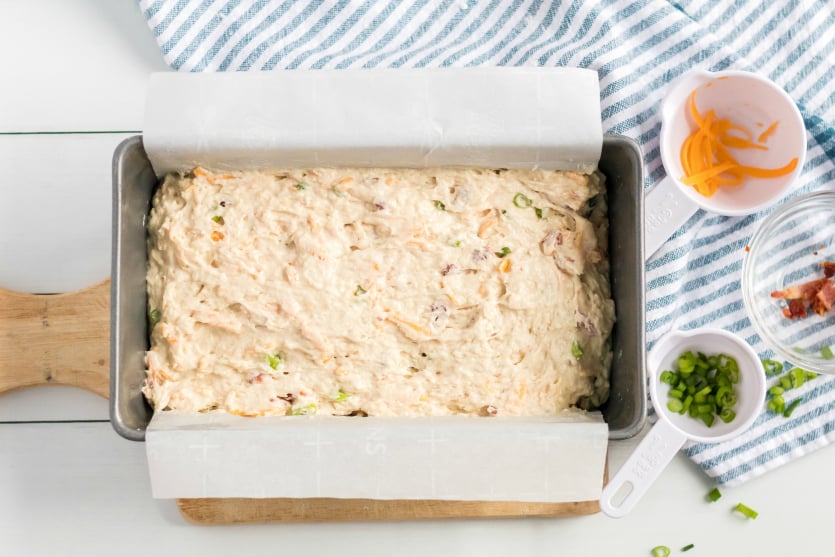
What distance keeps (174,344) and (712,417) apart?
1.38 m

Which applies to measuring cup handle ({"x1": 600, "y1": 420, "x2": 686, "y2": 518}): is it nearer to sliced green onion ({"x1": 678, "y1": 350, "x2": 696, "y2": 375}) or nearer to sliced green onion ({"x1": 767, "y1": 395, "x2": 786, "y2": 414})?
sliced green onion ({"x1": 678, "y1": 350, "x2": 696, "y2": 375})

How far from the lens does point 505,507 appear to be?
216 cm

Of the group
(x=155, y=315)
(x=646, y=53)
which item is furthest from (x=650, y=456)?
(x=155, y=315)

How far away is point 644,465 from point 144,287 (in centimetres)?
132

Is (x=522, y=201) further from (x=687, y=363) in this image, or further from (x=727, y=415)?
(x=727, y=415)

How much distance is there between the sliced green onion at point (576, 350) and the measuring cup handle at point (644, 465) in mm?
259

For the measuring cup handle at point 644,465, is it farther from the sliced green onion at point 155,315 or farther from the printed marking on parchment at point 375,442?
the sliced green onion at point 155,315

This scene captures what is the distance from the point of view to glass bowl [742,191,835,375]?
2.18 metres

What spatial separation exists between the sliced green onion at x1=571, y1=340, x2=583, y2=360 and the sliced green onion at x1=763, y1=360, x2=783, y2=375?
Result: 23.4 inches

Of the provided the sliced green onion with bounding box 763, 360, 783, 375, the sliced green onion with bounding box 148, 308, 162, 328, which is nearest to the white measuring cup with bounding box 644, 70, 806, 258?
the sliced green onion with bounding box 763, 360, 783, 375

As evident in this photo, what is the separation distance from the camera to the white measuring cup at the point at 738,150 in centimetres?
213

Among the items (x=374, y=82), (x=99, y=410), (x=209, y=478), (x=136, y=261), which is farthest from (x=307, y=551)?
(x=374, y=82)

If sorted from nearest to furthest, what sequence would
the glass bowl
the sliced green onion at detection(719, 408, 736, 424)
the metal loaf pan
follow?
1. the metal loaf pan
2. the sliced green onion at detection(719, 408, 736, 424)
3. the glass bowl

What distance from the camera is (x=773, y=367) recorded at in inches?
87.0
